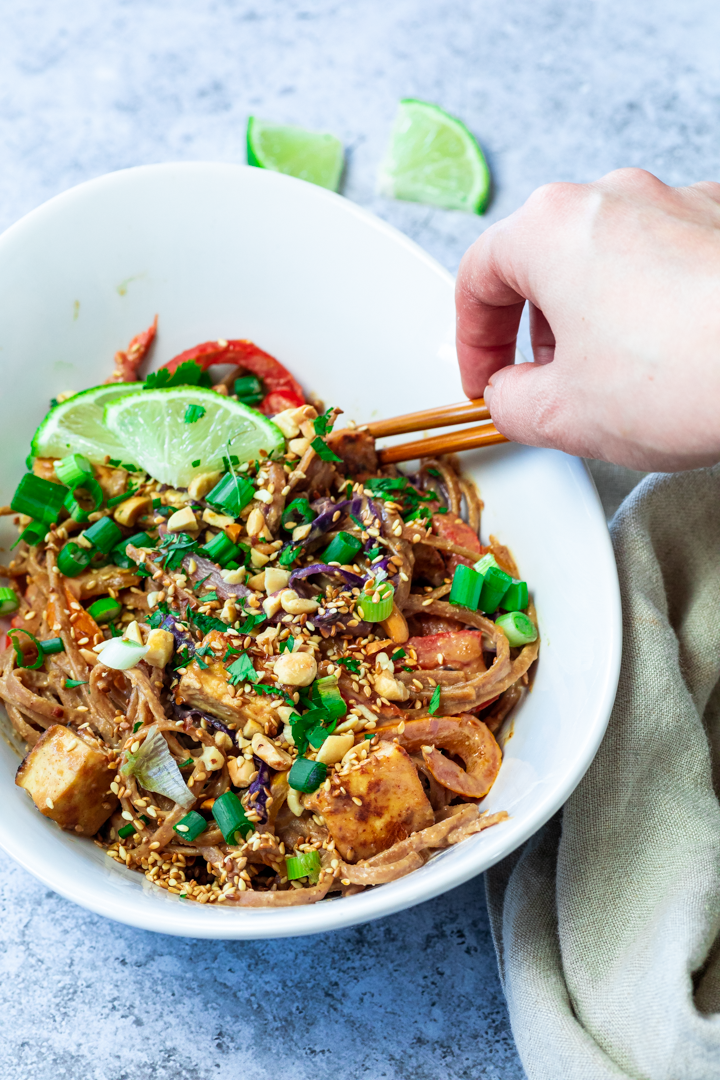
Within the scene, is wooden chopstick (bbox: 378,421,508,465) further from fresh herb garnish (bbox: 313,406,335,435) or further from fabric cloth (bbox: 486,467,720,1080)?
fabric cloth (bbox: 486,467,720,1080)

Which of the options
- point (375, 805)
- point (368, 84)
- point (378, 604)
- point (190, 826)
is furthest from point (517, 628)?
point (368, 84)

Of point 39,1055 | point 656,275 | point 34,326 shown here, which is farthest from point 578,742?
point 34,326

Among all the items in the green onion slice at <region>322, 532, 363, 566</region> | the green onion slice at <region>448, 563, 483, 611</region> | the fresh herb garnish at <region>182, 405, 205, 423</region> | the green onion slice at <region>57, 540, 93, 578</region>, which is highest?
the fresh herb garnish at <region>182, 405, 205, 423</region>

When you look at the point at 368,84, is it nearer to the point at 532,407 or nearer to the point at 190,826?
the point at 532,407

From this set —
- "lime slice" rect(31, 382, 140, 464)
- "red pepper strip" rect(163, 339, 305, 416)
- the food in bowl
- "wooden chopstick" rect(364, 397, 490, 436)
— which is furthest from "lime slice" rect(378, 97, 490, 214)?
"lime slice" rect(31, 382, 140, 464)

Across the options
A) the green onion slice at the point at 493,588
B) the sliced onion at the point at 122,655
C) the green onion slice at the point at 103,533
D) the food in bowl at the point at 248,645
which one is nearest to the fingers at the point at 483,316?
the food in bowl at the point at 248,645

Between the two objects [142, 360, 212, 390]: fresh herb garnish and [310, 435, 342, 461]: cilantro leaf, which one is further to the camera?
[142, 360, 212, 390]: fresh herb garnish

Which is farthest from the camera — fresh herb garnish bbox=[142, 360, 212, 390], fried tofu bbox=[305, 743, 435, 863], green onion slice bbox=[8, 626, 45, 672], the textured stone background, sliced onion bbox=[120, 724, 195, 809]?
the textured stone background

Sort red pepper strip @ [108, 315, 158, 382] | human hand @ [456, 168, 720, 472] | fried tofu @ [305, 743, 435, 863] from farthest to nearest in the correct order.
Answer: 1. red pepper strip @ [108, 315, 158, 382]
2. fried tofu @ [305, 743, 435, 863]
3. human hand @ [456, 168, 720, 472]
